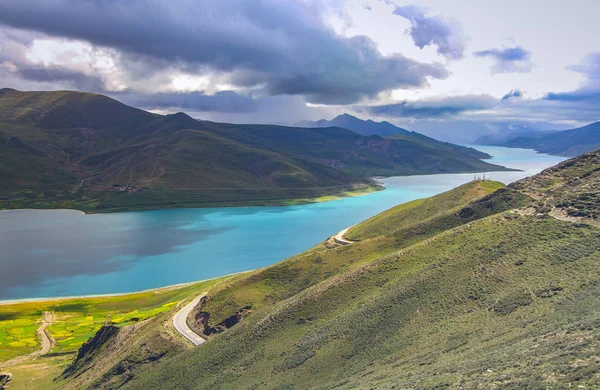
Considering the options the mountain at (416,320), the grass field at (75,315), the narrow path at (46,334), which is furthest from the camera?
the grass field at (75,315)

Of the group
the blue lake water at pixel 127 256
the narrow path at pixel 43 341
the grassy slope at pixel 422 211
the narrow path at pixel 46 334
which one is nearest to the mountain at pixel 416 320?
the narrow path at pixel 43 341

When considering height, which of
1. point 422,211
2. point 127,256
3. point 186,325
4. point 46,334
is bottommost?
point 46,334

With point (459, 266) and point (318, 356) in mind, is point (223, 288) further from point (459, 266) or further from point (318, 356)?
point (459, 266)

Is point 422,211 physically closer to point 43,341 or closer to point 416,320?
point 416,320

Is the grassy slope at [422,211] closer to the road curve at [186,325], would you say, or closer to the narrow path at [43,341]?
the road curve at [186,325]

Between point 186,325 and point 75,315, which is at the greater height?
point 186,325

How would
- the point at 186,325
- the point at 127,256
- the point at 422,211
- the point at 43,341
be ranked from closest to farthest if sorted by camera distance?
the point at 186,325, the point at 43,341, the point at 422,211, the point at 127,256

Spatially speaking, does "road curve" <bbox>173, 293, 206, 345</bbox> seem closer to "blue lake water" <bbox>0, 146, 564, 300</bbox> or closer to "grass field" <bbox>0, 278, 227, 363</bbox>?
"grass field" <bbox>0, 278, 227, 363</bbox>

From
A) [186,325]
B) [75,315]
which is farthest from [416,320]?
[75,315]
